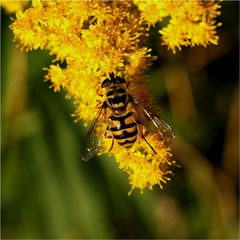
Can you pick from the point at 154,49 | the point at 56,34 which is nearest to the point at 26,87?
the point at 154,49

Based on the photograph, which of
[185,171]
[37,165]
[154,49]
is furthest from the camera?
[185,171]

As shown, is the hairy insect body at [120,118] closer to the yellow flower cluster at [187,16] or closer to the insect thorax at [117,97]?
the insect thorax at [117,97]

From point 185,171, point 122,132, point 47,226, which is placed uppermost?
point 122,132

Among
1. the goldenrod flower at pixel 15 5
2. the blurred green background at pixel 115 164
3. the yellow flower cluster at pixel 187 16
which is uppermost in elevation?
the goldenrod flower at pixel 15 5

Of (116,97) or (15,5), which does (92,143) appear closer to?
(116,97)

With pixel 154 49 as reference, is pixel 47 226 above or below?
below

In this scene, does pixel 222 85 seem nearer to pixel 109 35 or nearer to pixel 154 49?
pixel 154 49

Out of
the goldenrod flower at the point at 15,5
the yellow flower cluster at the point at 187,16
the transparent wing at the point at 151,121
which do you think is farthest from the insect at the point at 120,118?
the goldenrod flower at the point at 15,5

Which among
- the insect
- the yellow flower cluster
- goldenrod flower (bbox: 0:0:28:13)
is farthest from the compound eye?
goldenrod flower (bbox: 0:0:28:13)
